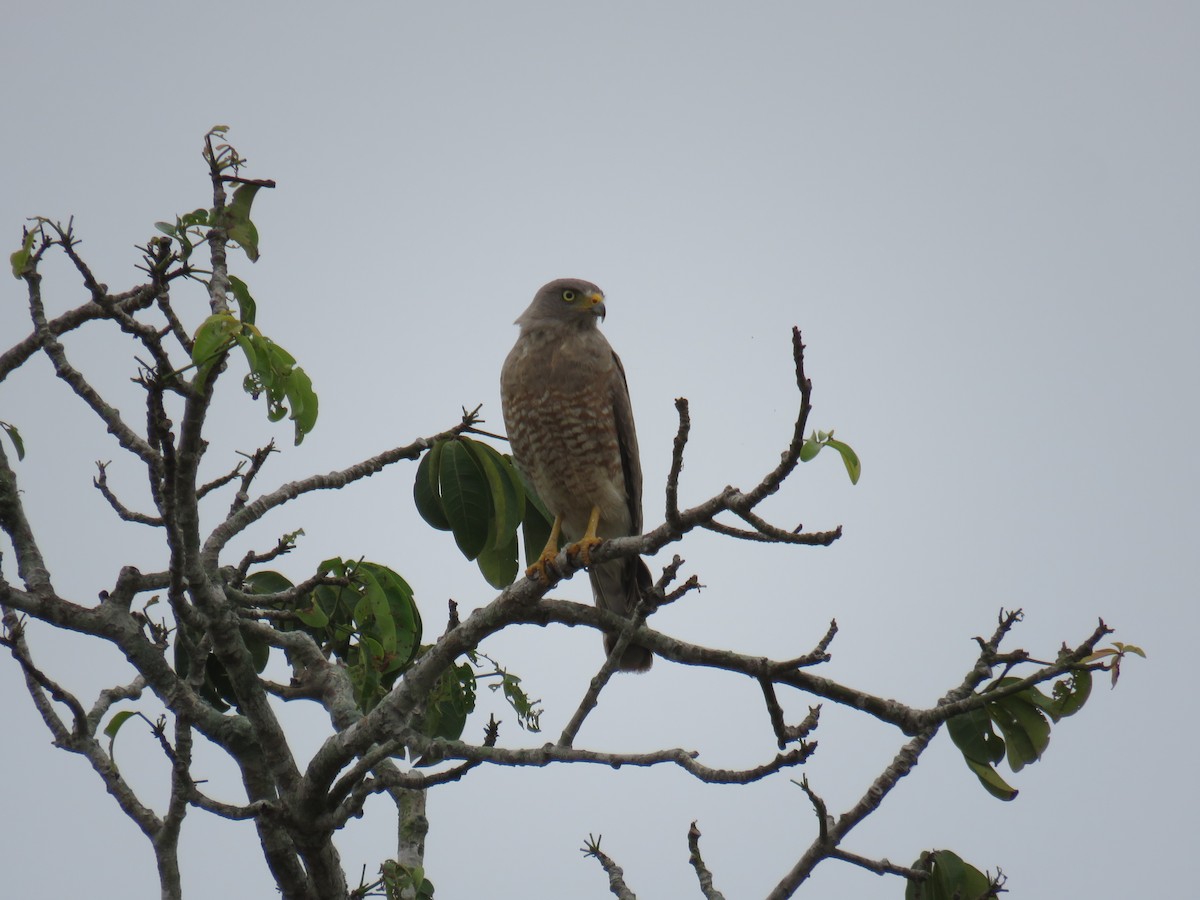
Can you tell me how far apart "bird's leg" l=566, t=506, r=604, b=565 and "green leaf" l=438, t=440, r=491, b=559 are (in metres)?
0.44

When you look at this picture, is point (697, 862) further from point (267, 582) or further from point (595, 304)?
point (595, 304)

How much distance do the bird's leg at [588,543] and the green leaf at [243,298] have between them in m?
1.49

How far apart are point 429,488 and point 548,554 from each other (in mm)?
811

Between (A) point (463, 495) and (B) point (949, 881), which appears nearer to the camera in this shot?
(B) point (949, 881)

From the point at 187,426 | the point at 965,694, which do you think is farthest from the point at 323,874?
the point at 965,694

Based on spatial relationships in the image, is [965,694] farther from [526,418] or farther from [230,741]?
[526,418]

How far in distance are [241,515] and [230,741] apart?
Result: 2.77 feet

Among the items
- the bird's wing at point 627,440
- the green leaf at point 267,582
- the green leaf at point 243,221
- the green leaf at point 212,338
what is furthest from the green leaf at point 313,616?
the bird's wing at point 627,440

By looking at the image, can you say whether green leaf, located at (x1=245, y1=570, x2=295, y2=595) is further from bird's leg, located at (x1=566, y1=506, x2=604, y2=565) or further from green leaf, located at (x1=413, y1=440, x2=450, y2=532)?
bird's leg, located at (x1=566, y1=506, x2=604, y2=565)

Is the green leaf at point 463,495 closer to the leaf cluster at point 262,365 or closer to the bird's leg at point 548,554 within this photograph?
the bird's leg at point 548,554

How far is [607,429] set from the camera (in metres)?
6.10

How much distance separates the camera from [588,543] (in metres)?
5.08

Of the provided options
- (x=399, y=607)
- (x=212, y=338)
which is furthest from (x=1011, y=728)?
(x=212, y=338)

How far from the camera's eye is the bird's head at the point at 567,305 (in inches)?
258
